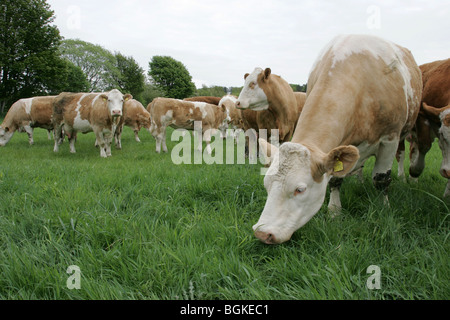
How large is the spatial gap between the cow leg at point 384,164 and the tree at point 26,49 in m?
29.7

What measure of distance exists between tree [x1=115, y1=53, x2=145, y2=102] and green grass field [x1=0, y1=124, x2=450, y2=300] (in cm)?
4587

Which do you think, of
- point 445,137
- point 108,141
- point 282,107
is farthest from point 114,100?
Answer: point 445,137

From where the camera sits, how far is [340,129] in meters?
2.67

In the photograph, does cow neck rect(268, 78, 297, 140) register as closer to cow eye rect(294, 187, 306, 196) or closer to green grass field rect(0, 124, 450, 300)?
green grass field rect(0, 124, 450, 300)

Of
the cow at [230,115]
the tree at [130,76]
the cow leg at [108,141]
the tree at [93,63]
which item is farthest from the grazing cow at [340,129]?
the tree at [93,63]

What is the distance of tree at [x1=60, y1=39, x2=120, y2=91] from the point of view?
44.9m

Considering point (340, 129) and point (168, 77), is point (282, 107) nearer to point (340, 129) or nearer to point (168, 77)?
point (340, 129)

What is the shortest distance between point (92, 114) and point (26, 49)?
80.0 feet

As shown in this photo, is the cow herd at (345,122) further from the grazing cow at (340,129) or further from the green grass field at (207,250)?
the green grass field at (207,250)

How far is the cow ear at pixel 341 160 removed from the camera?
2.26 metres

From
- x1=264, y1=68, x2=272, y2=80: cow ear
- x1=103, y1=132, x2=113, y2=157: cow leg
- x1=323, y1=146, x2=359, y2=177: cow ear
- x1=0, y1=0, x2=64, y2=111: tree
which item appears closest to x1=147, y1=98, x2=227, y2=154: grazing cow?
x1=103, y1=132, x2=113, y2=157: cow leg

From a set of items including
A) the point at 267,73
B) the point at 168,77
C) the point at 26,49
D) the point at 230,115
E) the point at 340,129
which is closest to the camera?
the point at 340,129

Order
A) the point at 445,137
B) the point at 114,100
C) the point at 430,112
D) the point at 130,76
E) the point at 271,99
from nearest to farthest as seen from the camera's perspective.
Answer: the point at 445,137 → the point at 430,112 → the point at 271,99 → the point at 114,100 → the point at 130,76
